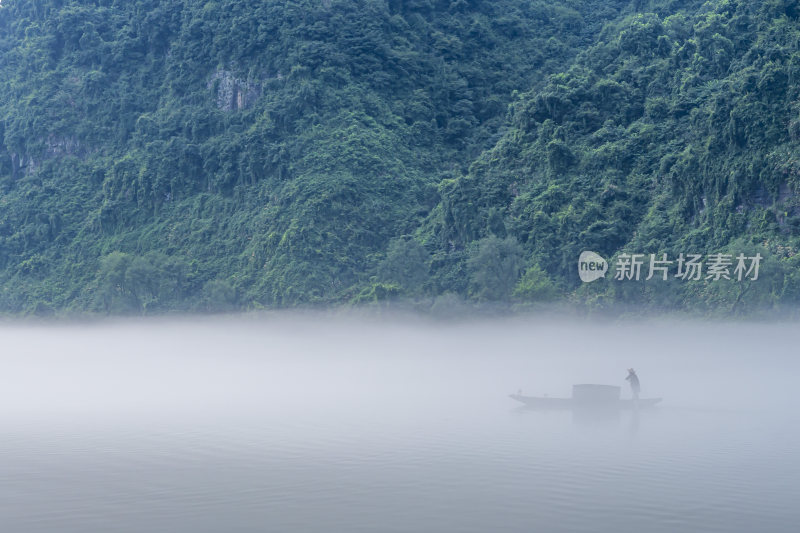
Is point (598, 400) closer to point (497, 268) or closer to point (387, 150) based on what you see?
point (497, 268)

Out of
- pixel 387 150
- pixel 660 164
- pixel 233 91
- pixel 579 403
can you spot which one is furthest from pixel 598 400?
pixel 233 91

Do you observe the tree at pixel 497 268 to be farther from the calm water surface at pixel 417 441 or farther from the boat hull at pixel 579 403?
the boat hull at pixel 579 403

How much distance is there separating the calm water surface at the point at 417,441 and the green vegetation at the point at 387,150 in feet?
14.7

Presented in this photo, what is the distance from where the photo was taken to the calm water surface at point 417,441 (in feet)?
35.7

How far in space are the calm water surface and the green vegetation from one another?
4477mm

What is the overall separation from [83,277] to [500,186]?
2459 cm

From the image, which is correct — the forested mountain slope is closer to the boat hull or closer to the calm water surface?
the calm water surface

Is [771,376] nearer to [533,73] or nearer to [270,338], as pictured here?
[270,338]

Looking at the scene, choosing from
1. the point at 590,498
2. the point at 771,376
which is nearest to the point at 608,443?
the point at 590,498

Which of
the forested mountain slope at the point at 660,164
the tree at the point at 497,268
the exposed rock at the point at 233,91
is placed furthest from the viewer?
the exposed rock at the point at 233,91

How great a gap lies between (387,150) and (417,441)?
3544 cm

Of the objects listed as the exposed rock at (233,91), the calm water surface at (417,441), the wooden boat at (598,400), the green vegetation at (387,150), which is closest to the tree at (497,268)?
the green vegetation at (387,150)

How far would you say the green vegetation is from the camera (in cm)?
3525

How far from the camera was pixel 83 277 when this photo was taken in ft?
171
